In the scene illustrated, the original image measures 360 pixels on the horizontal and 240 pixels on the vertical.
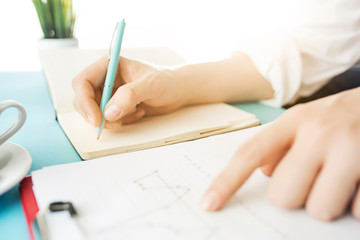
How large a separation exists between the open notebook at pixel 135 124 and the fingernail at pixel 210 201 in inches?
6.2

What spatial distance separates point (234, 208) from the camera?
0.28 m

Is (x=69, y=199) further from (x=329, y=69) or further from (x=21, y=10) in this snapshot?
(x=21, y=10)

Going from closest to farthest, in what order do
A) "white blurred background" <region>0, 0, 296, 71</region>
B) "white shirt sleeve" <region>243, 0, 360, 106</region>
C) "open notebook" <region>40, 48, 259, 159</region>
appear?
"open notebook" <region>40, 48, 259, 159</region>
"white shirt sleeve" <region>243, 0, 360, 106</region>
"white blurred background" <region>0, 0, 296, 71</region>

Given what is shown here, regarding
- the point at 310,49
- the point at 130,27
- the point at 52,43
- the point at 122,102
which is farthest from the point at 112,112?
the point at 130,27

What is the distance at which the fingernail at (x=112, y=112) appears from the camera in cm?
42

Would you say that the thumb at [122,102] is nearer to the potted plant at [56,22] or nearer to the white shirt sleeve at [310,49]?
the white shirt sleeve at [310,49]

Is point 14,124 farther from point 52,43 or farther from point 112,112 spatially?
point 52,43

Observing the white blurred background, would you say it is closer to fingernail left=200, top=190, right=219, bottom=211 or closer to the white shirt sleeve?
the white shirt sleeve

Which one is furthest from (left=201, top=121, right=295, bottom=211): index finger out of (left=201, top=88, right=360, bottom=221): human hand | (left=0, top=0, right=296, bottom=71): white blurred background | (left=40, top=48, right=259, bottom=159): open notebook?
(left=0, top=0, right=296, bottom=71): white blurred background

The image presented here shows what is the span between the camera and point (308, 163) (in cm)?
27

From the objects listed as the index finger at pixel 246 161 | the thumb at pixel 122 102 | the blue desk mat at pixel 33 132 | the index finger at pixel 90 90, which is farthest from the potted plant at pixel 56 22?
the index finger at pixel 246 161

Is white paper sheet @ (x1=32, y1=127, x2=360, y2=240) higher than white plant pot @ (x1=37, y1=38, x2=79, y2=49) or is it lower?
lower

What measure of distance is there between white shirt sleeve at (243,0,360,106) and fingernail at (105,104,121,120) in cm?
35

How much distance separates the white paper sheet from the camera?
251 mm
